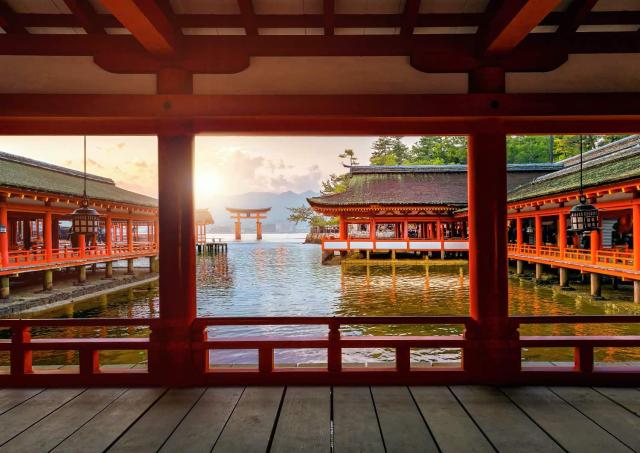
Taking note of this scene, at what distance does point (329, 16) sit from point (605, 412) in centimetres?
413

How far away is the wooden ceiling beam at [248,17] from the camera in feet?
10.2

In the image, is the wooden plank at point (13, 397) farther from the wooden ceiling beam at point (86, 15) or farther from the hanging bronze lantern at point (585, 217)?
the hanging bronze lantern at point (585, 217)

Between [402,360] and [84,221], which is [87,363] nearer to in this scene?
[84,221]

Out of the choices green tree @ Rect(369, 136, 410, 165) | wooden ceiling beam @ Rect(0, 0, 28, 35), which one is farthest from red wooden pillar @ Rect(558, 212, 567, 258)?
green tree @ Rect(369, 136, 410, 165)

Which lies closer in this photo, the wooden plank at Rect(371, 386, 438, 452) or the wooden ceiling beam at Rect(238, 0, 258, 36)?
the wooden plank at Rect(371, 386, 438, 452)

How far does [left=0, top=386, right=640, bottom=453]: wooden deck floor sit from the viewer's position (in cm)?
253

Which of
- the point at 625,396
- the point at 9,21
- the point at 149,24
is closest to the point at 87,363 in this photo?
the point at 149,24

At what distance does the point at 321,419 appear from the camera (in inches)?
112

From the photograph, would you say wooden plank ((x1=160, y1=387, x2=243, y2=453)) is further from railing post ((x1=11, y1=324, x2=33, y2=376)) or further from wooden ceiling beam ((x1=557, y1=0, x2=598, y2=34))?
wooden ceiling beam ((x1=557, y1=0, x2=598, y2=34))

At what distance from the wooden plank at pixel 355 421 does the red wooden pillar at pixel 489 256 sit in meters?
1.13

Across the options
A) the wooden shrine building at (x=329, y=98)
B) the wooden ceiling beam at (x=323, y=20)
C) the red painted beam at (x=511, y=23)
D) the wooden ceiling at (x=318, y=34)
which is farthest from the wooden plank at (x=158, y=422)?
the red painted beam at (x=511, y=23)

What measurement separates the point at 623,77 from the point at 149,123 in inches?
189

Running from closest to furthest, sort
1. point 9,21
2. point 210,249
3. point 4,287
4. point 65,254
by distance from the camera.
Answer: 1. point 9,21
2. point 4,287
3. point 65,254
4. point 210,249

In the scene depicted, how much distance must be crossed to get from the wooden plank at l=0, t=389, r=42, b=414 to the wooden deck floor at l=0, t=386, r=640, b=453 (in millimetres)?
11
